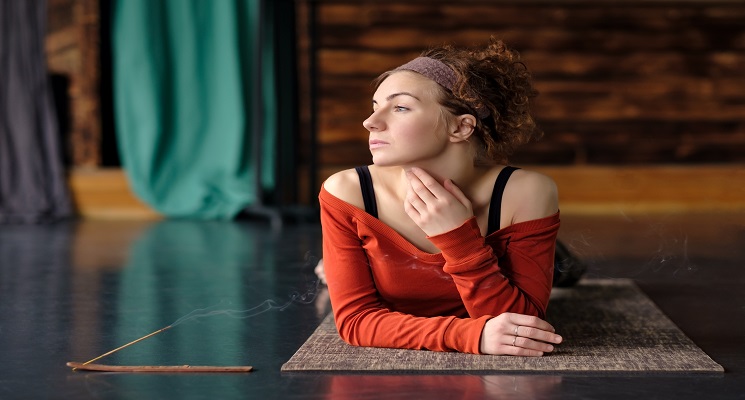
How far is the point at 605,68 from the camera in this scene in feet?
16.3

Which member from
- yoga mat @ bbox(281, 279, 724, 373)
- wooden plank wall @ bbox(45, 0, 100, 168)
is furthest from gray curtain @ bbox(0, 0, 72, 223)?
yoga mat @ bbox(281, 279, 724, 373)

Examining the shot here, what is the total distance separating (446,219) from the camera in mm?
1522

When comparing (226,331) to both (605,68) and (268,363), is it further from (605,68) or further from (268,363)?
(605,68)

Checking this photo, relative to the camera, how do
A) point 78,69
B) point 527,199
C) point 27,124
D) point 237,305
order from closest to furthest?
point 527,199 → point 237,305 → point 27,124 → point 78,69

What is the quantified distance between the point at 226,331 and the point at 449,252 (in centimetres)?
59

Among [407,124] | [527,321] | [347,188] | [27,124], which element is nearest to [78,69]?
[27,124]

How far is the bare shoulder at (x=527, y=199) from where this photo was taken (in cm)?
164

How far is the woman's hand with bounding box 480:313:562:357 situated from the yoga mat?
1 cm

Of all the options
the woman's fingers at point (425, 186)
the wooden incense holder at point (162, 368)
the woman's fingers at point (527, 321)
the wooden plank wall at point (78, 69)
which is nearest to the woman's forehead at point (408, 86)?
the woman's fingers at point (425, 186)

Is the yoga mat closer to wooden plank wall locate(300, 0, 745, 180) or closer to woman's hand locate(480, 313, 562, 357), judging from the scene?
woman's hand locate(480, 313, 562, 357)

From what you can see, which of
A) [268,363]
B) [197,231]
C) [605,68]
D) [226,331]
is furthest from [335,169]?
[268,363]

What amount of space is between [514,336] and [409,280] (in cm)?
21

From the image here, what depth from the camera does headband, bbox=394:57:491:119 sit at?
5.19 ft

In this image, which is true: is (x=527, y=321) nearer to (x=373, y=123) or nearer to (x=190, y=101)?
(x=373, y=123)
